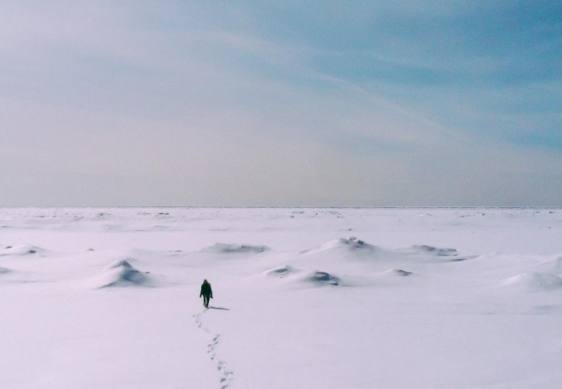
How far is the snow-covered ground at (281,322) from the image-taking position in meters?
11.9

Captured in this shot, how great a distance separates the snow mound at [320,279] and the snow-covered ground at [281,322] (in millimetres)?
84

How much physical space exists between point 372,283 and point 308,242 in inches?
915

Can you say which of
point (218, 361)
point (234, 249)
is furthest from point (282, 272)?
point (218, 361)

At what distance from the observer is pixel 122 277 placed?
1027 inches

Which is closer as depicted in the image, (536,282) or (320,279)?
(536,282)

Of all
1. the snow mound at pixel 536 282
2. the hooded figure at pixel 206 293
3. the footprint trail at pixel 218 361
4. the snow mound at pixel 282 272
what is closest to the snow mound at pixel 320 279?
the snow mound at pixel 282 272

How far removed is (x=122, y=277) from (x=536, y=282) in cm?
1913

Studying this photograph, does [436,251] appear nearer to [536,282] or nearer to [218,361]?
[536,282]

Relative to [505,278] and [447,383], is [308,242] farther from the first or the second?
[447,383]

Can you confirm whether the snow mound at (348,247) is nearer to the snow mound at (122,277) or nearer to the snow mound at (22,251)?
the snow mound at (122,277)

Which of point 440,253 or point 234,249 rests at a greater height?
point 234,249

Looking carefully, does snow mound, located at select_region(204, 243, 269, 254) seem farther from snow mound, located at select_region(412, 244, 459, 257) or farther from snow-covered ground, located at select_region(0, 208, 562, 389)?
snow mound, located at select_region(412, 244, 459, 257)


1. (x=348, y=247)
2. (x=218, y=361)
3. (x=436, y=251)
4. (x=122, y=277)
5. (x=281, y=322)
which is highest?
Answer: (x=348, y=247)

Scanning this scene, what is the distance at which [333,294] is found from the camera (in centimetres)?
2361
